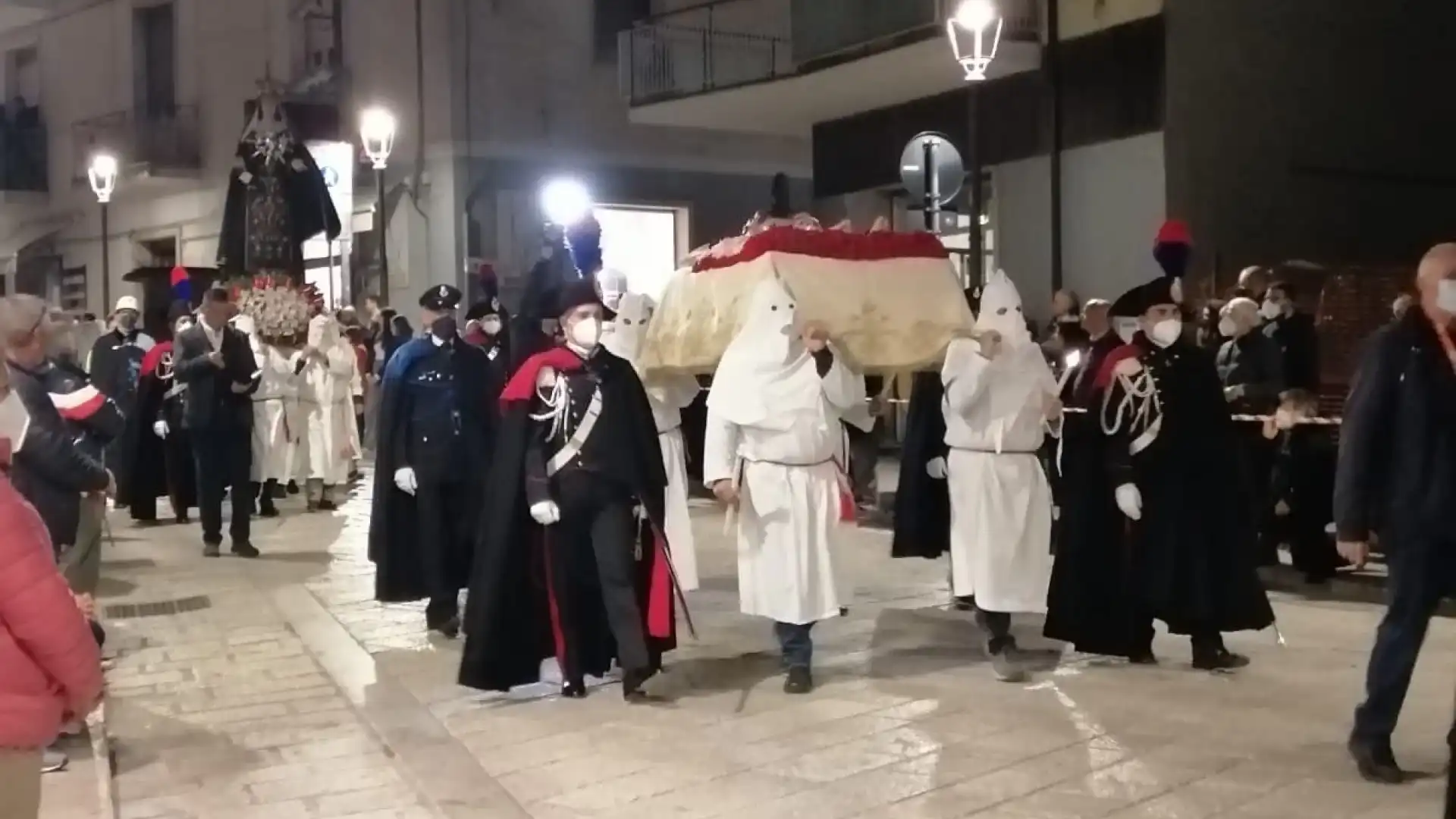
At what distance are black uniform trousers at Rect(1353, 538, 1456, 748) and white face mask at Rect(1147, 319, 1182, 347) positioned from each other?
7.18 ft

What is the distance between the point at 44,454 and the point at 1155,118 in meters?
11.9

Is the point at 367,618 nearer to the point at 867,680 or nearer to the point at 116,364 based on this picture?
the point at 867,680

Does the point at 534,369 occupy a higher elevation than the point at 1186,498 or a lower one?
higher

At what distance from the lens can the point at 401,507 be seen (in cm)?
880

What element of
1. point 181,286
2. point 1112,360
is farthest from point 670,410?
point 181,286

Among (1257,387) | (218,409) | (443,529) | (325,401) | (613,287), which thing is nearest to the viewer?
(613,287)

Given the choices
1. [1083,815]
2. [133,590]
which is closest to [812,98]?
[133,590]

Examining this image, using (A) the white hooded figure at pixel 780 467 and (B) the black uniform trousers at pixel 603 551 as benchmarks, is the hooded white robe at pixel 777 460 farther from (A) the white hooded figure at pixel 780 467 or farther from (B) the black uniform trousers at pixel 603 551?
(B) the black uniform trousers at pixel 603 551

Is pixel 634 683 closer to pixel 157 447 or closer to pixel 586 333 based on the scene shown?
pixel 586 333

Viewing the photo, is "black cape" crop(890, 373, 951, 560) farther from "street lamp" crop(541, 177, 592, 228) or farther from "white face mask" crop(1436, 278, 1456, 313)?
"street lamp" crop(541, 177, 592, 228)

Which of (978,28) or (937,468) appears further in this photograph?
(978,28)

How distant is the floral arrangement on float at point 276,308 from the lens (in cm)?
1473

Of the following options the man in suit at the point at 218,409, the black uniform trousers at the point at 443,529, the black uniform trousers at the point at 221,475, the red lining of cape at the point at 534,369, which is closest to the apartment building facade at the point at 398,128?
the man in suit at the point at 218,409

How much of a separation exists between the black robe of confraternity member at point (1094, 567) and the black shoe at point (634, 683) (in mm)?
2082
